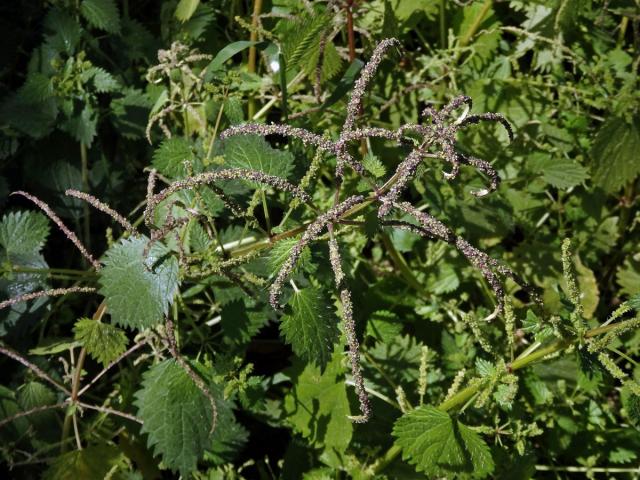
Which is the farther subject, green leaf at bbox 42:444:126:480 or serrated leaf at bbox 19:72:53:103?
serrated leaf at bbox 19:72:53:103

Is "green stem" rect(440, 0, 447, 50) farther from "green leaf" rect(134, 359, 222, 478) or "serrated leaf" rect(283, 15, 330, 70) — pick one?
"green leaf" rect(134, 359, 222, 478)

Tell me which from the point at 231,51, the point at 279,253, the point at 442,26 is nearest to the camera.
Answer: the point at 279,253

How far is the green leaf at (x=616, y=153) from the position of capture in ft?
7.00

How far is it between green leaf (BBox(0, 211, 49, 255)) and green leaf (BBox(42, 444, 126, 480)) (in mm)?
535

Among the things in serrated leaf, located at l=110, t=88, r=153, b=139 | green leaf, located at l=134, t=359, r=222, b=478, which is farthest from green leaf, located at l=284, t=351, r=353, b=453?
serrated leaf, located at l=110, t=88, r=153, b=139

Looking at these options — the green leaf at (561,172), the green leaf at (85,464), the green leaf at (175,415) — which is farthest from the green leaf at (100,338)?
the green leaf at (561,172)

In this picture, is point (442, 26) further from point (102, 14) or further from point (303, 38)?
point (102, 14)

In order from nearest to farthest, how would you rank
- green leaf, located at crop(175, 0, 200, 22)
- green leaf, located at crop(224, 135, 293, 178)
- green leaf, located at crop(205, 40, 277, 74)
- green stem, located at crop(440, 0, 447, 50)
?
green leaf, located at crop(224, 135, 293, 178), green leaf, located at crop(205, 40, 277, 74), green leaf, located at crop(175, 0, 200, 22), green stem, located at crop(440, 0, 447, 50)

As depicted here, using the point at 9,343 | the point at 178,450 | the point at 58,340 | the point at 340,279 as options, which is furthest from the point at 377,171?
the point at 9,343

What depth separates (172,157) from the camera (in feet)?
5.73

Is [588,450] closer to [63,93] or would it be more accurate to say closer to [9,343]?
[9,343]

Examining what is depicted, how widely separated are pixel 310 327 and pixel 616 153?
50.9 inches

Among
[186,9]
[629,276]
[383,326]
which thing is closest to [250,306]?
[383,326]

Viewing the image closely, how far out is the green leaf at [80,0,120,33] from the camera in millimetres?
2045
